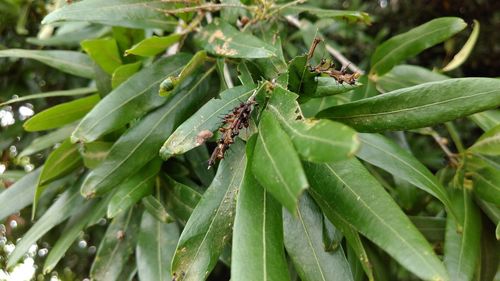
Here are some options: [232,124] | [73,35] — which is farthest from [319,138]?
[73,35]

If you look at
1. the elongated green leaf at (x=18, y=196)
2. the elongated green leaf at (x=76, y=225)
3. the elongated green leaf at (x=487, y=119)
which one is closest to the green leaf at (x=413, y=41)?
the elongated green leaf at (x=487, y=119)

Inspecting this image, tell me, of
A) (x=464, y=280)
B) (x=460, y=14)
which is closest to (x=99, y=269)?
(x=464, y=280)

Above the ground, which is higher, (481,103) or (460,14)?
(481,103)

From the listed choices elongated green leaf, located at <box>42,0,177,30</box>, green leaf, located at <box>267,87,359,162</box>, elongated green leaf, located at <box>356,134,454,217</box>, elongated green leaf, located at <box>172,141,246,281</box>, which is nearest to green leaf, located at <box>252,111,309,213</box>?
green leaf, located at <box>267,87,359,162</box>

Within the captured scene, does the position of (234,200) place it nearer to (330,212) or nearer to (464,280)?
(330,212)

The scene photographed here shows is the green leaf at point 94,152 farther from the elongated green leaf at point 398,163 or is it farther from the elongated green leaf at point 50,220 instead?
the elongated green leaf at point 398,163

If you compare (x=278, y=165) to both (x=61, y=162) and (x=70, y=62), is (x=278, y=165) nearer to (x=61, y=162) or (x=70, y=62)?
(x=61, y=162)
